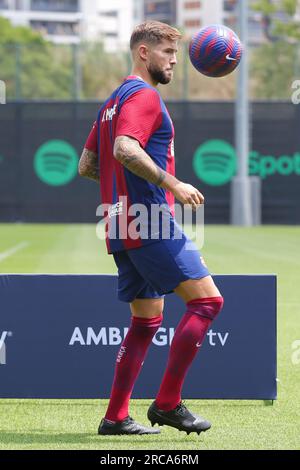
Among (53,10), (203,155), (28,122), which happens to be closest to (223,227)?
(203,155)

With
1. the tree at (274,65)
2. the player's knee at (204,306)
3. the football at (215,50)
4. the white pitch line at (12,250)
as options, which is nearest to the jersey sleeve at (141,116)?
the football at (215,50)

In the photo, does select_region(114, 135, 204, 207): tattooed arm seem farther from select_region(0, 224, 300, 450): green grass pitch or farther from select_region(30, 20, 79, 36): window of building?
select_region(30, 20, 79, 36): window of building

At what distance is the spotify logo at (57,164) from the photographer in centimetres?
2983

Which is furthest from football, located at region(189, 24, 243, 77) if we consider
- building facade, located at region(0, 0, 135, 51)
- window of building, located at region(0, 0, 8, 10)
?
window of building, located at region(0, 0, 8, 10)

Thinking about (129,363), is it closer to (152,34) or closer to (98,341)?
(98,341)

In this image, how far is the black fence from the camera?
29547 millimetres

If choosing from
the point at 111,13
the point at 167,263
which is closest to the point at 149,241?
the point at 167,263

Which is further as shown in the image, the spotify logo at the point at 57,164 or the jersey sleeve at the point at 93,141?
the spotify logo at the point at 57,164

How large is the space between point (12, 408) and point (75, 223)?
2322 cm

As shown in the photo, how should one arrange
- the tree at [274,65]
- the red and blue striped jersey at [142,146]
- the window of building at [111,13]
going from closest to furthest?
the red and blue striped jersey at [142,146]
the tree at [274,65]
the window of building at [111,13]

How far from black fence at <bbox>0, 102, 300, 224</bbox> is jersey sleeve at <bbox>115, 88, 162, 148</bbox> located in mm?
23471

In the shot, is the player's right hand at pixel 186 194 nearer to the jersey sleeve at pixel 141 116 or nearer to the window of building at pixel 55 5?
the jersey sleeve at pixel 141 116
